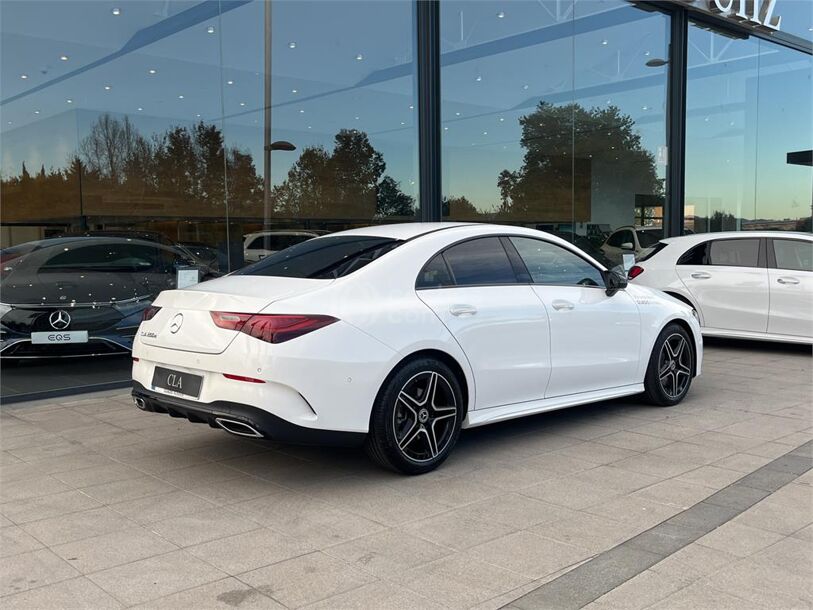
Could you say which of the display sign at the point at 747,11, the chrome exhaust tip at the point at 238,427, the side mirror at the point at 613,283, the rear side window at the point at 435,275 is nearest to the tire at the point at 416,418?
the rear side window at the point at 435,275

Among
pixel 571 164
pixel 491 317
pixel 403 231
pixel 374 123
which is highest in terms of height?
pixel 374 123

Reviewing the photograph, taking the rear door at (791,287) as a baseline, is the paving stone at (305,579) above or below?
below

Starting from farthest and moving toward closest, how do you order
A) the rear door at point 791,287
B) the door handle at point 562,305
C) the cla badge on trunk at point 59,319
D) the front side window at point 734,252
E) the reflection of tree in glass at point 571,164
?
the reflection of tree in glass at point 571,164 < the front side window at point 734,252 < the rear door at point 791,287 < the cla badge on trunk at point 59,319 < the door handle at point 562,305

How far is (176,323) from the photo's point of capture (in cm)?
438

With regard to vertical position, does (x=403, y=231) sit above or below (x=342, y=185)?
below

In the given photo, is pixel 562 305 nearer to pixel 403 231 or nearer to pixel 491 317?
pixel 491 317

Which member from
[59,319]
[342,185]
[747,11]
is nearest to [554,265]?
[342,185]

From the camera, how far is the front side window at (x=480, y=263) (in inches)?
193

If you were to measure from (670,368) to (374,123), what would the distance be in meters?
5.11

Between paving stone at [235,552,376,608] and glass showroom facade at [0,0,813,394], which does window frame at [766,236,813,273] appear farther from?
paving stone at [235,552,376,608]

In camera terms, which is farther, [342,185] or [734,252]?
[734,252]

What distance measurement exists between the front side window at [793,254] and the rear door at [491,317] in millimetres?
5637

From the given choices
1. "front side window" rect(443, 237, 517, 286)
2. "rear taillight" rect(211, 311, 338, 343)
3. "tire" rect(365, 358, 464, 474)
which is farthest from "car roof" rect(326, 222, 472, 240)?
"rear taillight" rect(211, 311, 338, 343)

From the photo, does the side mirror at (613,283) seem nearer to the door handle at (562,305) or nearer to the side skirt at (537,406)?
the door handle at (562,305)
